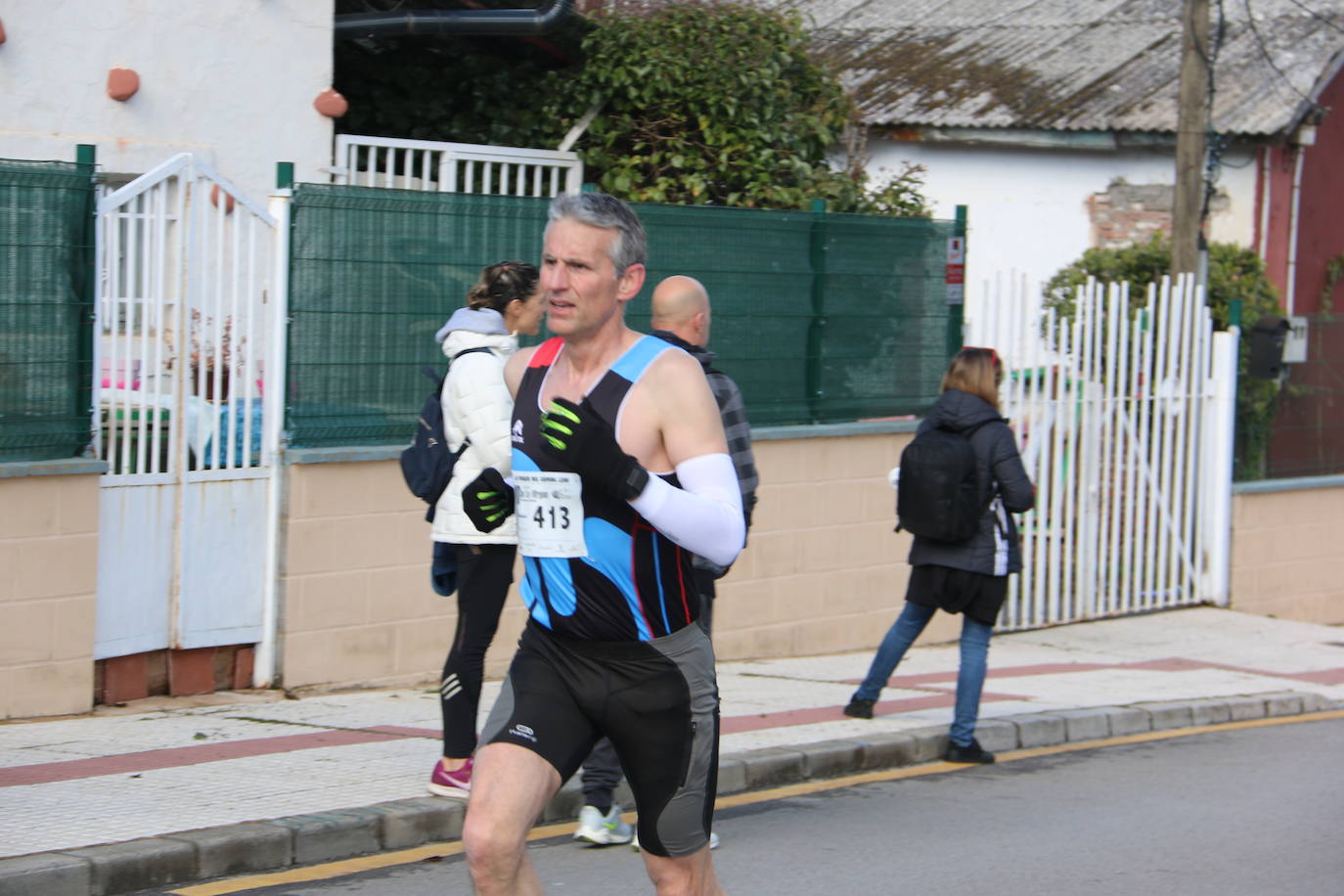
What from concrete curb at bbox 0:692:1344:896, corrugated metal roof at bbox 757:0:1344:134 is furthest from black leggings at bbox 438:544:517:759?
corrugated metal roof at bbox 757:0:1344:134

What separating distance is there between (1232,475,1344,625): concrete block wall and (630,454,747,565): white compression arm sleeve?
34.2 feet

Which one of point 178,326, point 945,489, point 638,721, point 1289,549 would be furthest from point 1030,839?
point 1289,549

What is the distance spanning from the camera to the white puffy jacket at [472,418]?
6062 millimetres

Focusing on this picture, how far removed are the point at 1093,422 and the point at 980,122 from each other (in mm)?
7905

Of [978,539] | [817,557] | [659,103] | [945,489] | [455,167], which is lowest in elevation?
[817,557]

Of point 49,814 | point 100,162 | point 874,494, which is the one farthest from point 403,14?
point 49,814

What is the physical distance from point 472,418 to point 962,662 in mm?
2889

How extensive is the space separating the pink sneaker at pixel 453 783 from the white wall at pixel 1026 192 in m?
13.6

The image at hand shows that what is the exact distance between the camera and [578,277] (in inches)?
156

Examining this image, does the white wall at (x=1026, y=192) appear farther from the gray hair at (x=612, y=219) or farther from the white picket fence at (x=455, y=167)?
the gray hair at (x=612, y=219)

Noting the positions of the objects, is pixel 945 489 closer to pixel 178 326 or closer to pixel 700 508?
pixel 178 326

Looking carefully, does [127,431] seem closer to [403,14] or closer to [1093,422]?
[403,14]

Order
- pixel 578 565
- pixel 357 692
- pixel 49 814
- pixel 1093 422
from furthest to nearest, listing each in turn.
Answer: pixel 1093 422
pixel 357 692
pixel 49 814
pixel 578 565

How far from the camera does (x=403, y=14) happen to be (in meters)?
12.5
